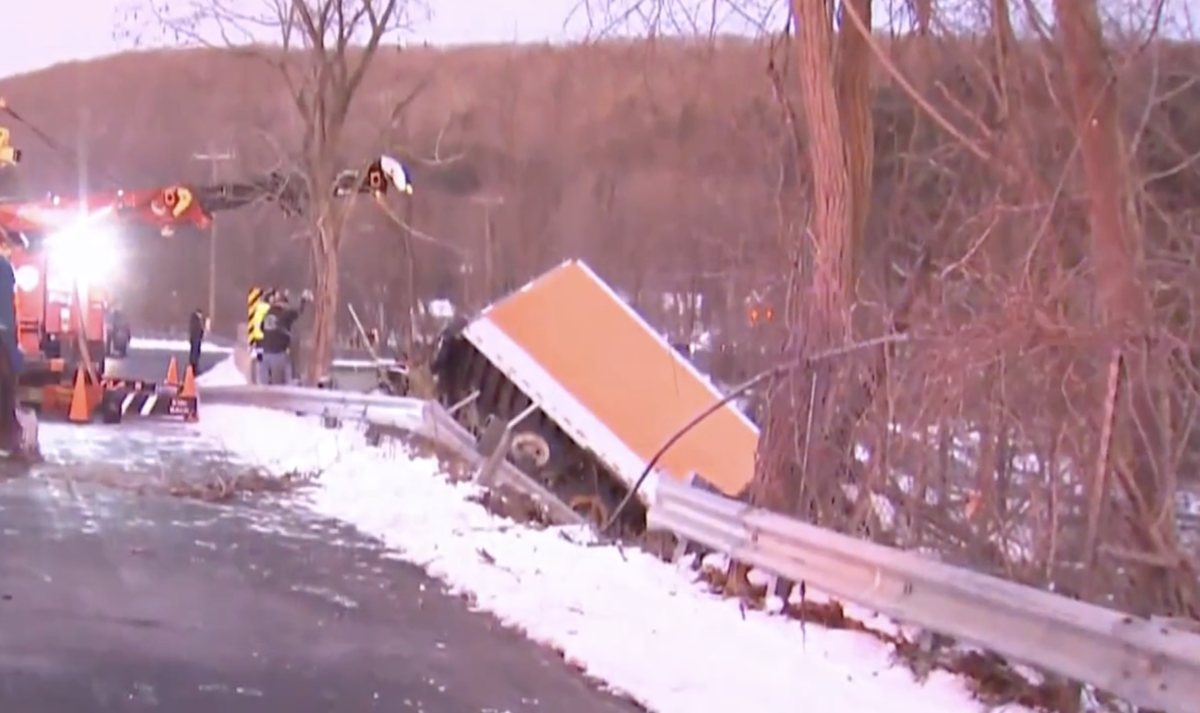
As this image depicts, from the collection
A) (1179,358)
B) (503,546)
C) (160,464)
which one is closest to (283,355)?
(160,464)

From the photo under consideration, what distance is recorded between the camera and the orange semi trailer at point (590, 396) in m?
16.3

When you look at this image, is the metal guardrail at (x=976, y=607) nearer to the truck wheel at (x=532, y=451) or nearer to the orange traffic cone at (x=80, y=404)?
the truck wheel at (x=532, y=451)

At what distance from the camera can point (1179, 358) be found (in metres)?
7.82

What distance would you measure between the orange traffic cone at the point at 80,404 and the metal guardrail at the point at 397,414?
9.13 feet

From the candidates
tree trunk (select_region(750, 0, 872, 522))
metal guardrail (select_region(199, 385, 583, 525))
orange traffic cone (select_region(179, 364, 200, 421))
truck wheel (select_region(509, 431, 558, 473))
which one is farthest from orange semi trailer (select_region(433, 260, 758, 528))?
orange traffic cone (select_region(179, 364, 200, 421))

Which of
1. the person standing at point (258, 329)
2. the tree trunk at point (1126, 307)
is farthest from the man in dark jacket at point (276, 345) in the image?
the tree trunk at point (1126, 307)

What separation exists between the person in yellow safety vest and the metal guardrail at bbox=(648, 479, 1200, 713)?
1809 centimetres

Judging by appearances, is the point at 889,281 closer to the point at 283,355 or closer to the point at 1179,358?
the point at 1179,358

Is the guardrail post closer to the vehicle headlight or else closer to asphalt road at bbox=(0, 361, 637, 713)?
asphalt road at bbox=(0, 361, 637, 713)

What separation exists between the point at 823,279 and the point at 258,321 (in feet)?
63.8

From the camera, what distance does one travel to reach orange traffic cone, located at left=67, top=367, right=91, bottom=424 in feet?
73.2

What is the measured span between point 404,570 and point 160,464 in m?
6.68

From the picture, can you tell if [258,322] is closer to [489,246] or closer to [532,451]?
[532,451]

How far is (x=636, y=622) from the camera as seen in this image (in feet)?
30.6
